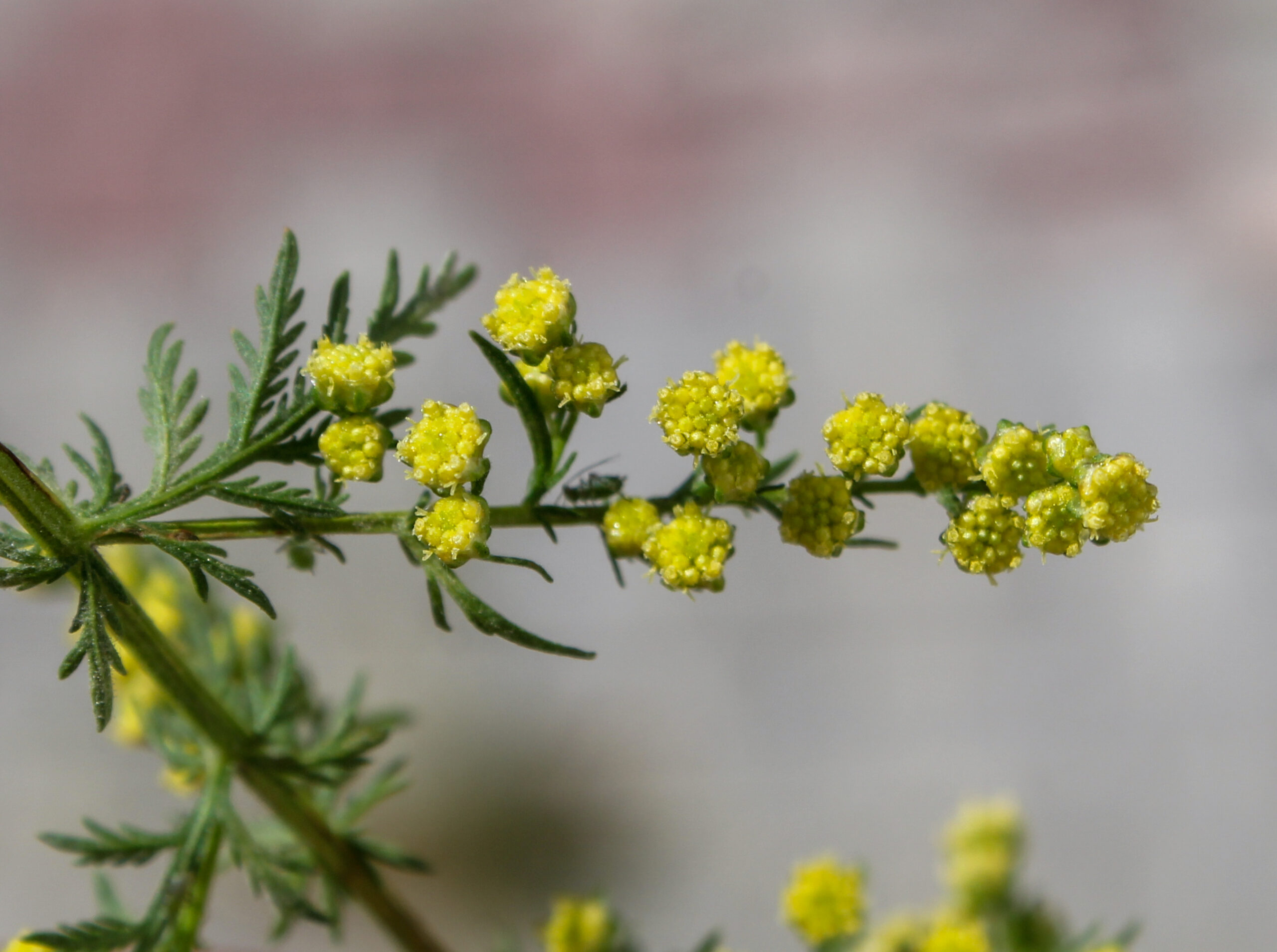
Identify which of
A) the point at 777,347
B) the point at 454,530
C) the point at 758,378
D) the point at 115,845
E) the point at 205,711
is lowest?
the point at 115,845

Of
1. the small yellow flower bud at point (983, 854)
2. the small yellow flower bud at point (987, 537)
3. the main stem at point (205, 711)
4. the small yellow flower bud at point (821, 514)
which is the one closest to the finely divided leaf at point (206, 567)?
the main stem at point (205, 711)

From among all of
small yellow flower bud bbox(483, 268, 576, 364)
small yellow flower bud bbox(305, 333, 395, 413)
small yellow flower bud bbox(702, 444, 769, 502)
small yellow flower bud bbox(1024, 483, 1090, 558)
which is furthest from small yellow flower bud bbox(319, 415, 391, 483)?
small yellow flower bud bbox(1024, 483, 1090, 558)

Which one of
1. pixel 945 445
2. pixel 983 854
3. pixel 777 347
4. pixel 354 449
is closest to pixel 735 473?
pixel 945 445

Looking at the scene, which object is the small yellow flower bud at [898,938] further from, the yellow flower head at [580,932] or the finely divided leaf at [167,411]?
the finely divided leaf at [167,411]

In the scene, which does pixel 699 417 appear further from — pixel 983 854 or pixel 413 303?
pixel 983 854

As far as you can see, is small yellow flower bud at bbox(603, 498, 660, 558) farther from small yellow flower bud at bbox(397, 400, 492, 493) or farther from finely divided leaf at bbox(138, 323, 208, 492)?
A: finely divided leaf at bbox(138, 323, 208, 492)

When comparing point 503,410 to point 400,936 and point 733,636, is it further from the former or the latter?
point 400,936
